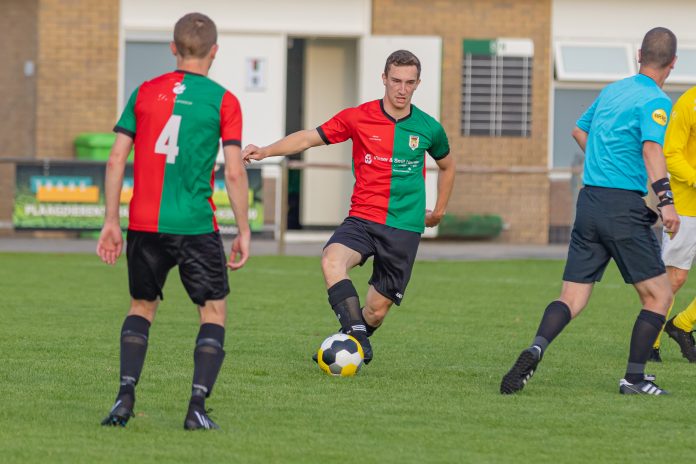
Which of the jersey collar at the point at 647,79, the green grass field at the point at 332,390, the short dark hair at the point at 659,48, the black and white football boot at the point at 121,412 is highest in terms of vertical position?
the short dark hair at the point at 659,48

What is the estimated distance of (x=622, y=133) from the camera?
812 centimetres

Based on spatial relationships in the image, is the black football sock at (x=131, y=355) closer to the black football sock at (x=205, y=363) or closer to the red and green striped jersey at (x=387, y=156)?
the black football sock at (x=205, y=363)

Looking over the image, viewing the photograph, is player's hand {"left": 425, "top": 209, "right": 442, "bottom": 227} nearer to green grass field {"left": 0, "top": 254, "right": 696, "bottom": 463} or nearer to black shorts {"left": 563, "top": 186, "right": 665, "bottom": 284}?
green grass field {"left": 0, "top": 254, "right": 696, "bottom": 463}

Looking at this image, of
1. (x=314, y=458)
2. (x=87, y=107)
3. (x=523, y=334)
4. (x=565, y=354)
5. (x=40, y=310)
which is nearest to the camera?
(x=314, y=458)

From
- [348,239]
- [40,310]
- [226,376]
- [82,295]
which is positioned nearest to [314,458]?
[226,376]

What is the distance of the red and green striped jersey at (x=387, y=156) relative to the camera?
923cm

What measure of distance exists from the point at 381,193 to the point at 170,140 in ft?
9.31

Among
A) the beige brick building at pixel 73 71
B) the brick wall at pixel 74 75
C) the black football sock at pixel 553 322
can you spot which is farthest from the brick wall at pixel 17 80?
the black football sock at pixel 553 322

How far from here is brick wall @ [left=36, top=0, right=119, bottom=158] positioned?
22.7m

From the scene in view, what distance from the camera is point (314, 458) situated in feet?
20.3

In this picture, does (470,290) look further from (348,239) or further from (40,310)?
(348,239)

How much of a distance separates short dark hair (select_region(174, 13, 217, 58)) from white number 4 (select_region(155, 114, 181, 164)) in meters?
0.30

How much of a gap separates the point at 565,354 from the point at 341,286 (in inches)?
74.1

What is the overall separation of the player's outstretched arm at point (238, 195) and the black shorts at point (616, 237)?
2342 millimetres
